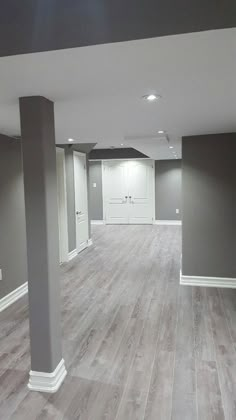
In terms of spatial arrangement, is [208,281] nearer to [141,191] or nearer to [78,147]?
[78,147]

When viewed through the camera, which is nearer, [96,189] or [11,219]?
[11,219]

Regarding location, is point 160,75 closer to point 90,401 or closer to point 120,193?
point 90,401

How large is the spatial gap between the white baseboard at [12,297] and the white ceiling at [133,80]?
6.90 ft

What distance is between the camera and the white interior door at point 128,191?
9.64 metres

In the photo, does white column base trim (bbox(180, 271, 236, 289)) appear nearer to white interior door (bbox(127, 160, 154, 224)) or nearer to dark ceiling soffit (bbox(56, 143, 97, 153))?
dark ceiling soffit (bbox(56, 143, 97, 153))

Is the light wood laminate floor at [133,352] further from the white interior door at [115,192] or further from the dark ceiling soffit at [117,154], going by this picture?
the dark ceiling soffit at [117,154]

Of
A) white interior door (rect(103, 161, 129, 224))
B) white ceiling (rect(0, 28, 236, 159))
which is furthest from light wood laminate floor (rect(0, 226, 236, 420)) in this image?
white interior door (rect(103, 161, 129, 224))

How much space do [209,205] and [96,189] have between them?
6137 mm

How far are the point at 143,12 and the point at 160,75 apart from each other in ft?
2.23

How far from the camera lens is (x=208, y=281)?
4.39 m

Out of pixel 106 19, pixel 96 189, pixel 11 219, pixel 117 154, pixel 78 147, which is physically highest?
pixel 117 154

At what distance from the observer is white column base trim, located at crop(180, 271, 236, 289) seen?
4305 millimetres

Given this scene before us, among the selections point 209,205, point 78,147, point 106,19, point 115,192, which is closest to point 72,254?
point 78,147

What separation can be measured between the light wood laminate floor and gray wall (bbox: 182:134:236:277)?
42cm
